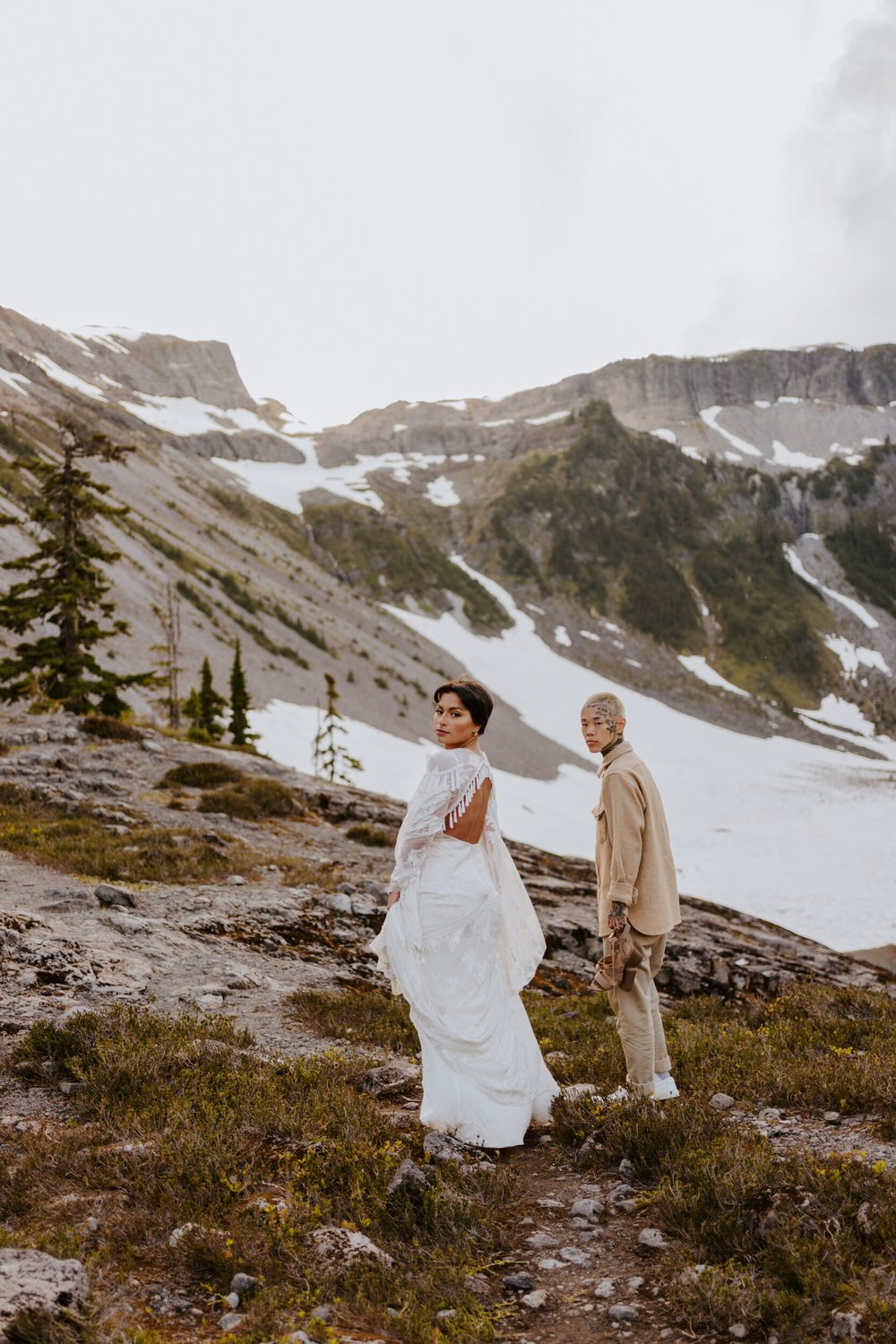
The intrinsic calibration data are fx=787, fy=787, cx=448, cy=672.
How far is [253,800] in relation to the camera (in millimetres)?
18078

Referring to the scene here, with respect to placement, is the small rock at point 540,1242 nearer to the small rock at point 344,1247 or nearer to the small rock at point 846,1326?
the small rock at point 344,1247

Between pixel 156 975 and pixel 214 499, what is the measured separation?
366ft

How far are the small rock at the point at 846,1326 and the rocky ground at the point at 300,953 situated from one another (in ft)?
2.16

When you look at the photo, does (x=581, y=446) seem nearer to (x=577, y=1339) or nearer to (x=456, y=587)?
(x=456, y=587)

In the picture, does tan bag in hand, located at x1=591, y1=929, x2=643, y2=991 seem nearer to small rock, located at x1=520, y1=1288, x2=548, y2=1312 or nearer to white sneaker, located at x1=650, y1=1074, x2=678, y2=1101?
white sneaker, located at x1=650, y1=1074, x2=678, y2=1101

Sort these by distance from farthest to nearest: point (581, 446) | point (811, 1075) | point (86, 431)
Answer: point (581, 446), point (86, 431), point (811, 1075)

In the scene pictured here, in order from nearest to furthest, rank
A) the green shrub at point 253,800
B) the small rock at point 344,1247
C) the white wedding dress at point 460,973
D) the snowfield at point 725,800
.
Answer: the small rock at point 344,1247, the white wedding dress at point 460,973, the green shrub at point 253,800, the snowfield at point 725,800

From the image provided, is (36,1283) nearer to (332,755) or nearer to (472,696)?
(472,696)

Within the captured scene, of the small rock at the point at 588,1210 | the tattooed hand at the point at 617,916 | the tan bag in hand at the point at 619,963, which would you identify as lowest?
the small rock at the point at 588,1210

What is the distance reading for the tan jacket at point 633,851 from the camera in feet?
20.8

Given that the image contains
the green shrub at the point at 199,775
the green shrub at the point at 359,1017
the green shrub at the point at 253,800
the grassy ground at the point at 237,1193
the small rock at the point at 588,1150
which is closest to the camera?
A: the grassy ground at the point at 237,1193

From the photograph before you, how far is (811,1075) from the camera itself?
6316 mm

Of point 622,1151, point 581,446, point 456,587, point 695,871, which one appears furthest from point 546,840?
point 581,446

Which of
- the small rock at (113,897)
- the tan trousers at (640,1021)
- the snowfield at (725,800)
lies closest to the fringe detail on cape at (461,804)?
the tan trousers at (640,1021)
